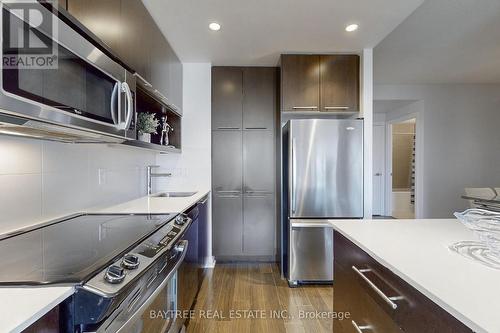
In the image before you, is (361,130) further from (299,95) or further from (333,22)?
(333,22)

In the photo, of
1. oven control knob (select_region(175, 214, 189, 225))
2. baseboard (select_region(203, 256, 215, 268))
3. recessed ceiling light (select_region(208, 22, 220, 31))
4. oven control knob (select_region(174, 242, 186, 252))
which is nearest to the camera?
oven control knob (select_region(174, 242, 186, 252))

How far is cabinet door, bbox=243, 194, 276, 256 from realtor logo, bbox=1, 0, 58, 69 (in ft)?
8.24

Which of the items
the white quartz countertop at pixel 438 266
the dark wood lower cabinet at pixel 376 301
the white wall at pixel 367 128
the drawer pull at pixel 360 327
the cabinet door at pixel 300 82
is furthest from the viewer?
the cabinet door at pixel 300 82

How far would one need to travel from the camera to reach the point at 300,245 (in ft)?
8.63

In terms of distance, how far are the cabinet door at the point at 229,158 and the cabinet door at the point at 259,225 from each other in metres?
0.25

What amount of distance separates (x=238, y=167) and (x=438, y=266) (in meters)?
2.44

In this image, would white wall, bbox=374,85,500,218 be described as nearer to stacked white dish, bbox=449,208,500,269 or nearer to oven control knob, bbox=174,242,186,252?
stacked white dish, bbox=449,208,500,269

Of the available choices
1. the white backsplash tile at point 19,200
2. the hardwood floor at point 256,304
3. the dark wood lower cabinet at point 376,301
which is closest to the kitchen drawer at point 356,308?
the dark wood lower cabinet at point 376,301

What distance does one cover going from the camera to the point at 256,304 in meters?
2.28

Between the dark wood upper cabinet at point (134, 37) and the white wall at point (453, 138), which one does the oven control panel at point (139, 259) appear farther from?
the white wall at point (453, 138)

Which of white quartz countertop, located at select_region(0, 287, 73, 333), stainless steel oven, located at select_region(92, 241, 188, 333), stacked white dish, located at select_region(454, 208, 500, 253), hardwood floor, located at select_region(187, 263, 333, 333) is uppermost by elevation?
stacked white dish, located at select_region(454, 208, 500, 253)

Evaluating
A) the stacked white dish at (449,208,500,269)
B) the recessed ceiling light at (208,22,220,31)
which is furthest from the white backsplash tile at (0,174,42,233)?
the stacked white dish at (449,208,500,269)

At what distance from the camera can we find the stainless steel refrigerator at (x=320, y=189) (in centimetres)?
259

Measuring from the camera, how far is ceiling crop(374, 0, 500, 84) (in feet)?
7.77
